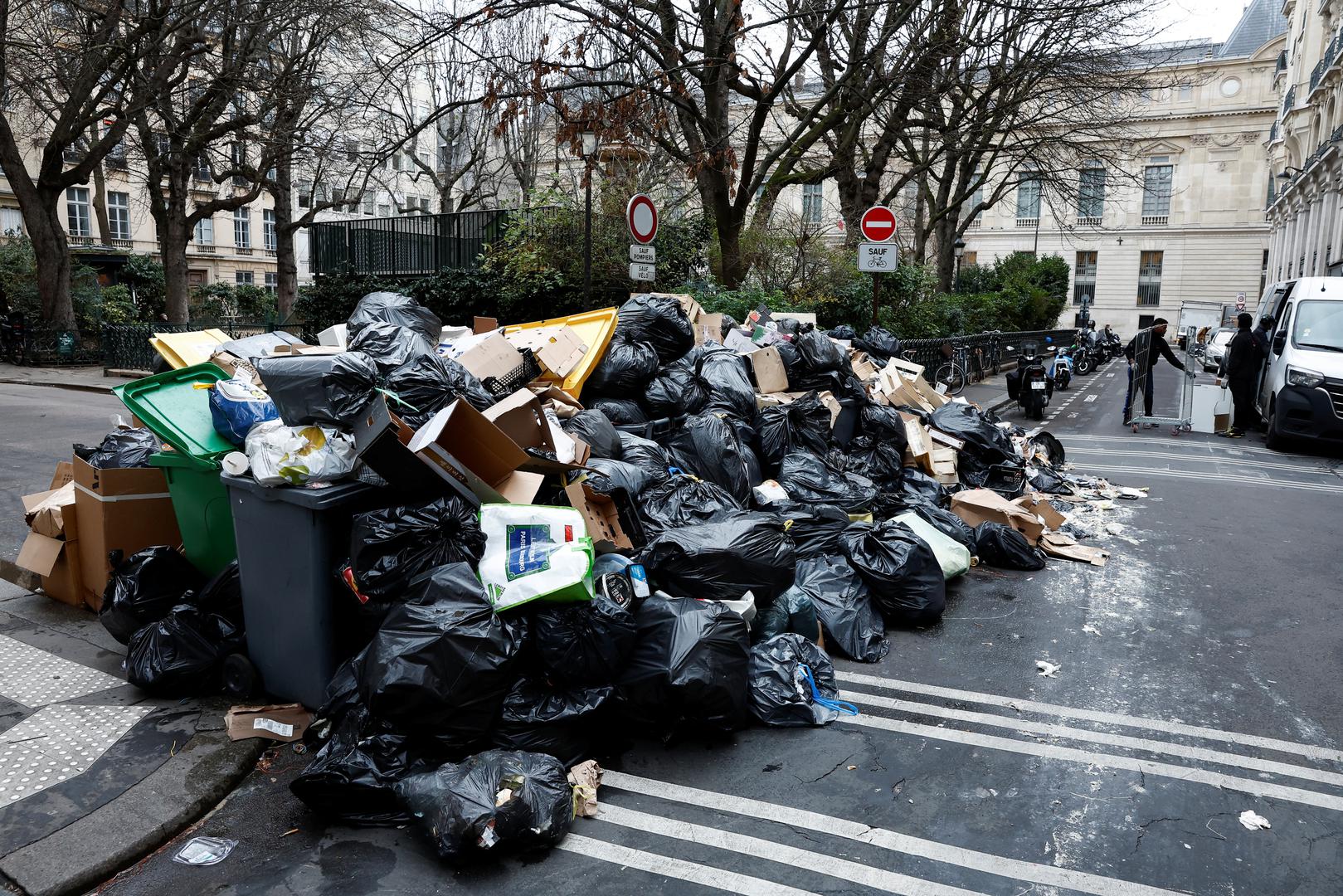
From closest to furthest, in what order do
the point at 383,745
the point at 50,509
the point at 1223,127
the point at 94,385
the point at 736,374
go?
the point at 383,745 < the point at 50,509 < the point at 736,374 < the point at 94,385 < the point at 1223,127

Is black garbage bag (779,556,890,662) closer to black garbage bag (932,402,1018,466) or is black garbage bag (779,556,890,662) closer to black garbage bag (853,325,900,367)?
black garbage bag (932,402,1018,466)

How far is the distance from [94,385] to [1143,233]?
55.8 metres

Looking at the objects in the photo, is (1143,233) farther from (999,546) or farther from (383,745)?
(383,745)

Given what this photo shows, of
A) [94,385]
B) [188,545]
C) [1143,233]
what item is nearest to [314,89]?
[94,385]

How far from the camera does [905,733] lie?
12.2 ft

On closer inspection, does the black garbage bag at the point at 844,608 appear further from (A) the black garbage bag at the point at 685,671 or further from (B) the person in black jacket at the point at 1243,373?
(B) the person in black jacket at the point at 1243,373

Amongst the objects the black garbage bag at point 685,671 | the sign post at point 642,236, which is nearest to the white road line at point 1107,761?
the black garbage bag at point 685,671

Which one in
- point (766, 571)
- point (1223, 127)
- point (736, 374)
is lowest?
point (766, 571)

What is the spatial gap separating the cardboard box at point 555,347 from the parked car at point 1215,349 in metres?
21.6

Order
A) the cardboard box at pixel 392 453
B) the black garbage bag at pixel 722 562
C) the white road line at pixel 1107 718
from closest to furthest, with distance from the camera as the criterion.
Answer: the cardboard box at pixel 392 453
the white road line at pixel 1107 718
the black garbage bag at pixel 722 562

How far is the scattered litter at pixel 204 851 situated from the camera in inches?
111

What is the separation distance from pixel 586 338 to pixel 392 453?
10.7ft

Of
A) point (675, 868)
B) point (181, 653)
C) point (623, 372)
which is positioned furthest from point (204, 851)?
point (623, 372)

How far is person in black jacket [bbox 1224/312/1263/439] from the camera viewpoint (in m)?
12.5
